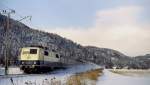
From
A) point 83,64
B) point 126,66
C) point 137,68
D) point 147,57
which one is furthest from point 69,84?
point 83,64

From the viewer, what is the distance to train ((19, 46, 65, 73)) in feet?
71.8

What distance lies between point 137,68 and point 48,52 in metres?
7.51

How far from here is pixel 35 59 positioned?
22234 mm

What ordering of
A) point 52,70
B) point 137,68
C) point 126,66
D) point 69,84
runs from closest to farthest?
point 69,84 → point 137,68 → point 126,66 → point 52,70

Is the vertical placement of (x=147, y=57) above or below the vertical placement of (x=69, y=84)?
above

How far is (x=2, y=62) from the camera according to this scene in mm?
18219

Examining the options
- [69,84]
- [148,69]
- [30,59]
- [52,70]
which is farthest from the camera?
[52,70]

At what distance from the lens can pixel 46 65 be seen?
23375 mm

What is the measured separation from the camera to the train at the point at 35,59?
21873 millimetres

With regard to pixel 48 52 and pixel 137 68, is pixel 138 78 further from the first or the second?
pixel 48 52

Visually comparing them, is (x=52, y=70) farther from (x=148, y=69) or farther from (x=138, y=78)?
(x=148, y=69)

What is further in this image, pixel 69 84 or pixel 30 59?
pixel 30 59

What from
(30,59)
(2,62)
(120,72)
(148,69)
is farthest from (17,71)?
(148,69)

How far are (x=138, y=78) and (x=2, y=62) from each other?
6.65m
